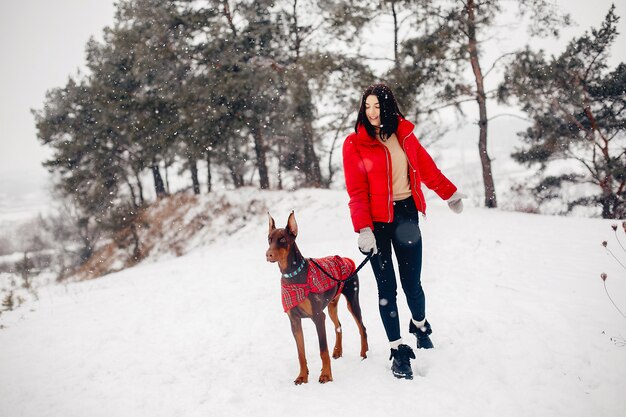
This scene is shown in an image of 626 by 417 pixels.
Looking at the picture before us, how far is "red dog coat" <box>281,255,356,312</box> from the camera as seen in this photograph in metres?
3.02

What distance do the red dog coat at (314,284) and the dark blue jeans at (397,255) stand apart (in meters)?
0.41

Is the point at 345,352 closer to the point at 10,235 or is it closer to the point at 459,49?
the point at 459,49

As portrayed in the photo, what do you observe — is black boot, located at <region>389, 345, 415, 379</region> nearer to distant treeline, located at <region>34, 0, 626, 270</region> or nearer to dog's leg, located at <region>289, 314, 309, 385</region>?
dog's leg, located at <region>289, 314, 309, 385</region>

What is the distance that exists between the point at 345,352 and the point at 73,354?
373 cm

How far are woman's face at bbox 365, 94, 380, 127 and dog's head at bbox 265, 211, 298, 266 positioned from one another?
1.06 meters

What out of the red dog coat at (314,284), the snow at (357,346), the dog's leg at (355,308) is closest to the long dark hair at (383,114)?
the red dog coat at (314,284)

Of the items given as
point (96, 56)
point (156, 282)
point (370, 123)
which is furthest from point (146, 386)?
point (96, 56)

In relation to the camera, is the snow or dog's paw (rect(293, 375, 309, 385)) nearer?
the snow

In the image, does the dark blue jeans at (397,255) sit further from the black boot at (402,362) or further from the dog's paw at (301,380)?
the dog's paw at (301,380)

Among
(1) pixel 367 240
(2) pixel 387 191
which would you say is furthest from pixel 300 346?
(2) pixel 387 191

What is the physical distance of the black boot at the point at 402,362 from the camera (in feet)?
9.73

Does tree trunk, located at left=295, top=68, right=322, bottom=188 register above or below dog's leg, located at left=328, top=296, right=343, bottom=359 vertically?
above

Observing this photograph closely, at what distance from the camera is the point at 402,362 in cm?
300

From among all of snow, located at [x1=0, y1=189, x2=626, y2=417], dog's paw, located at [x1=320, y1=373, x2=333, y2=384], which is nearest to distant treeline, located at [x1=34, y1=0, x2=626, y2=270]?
snow, located at [x1=0, y1=189, x2=626, y2=417]
